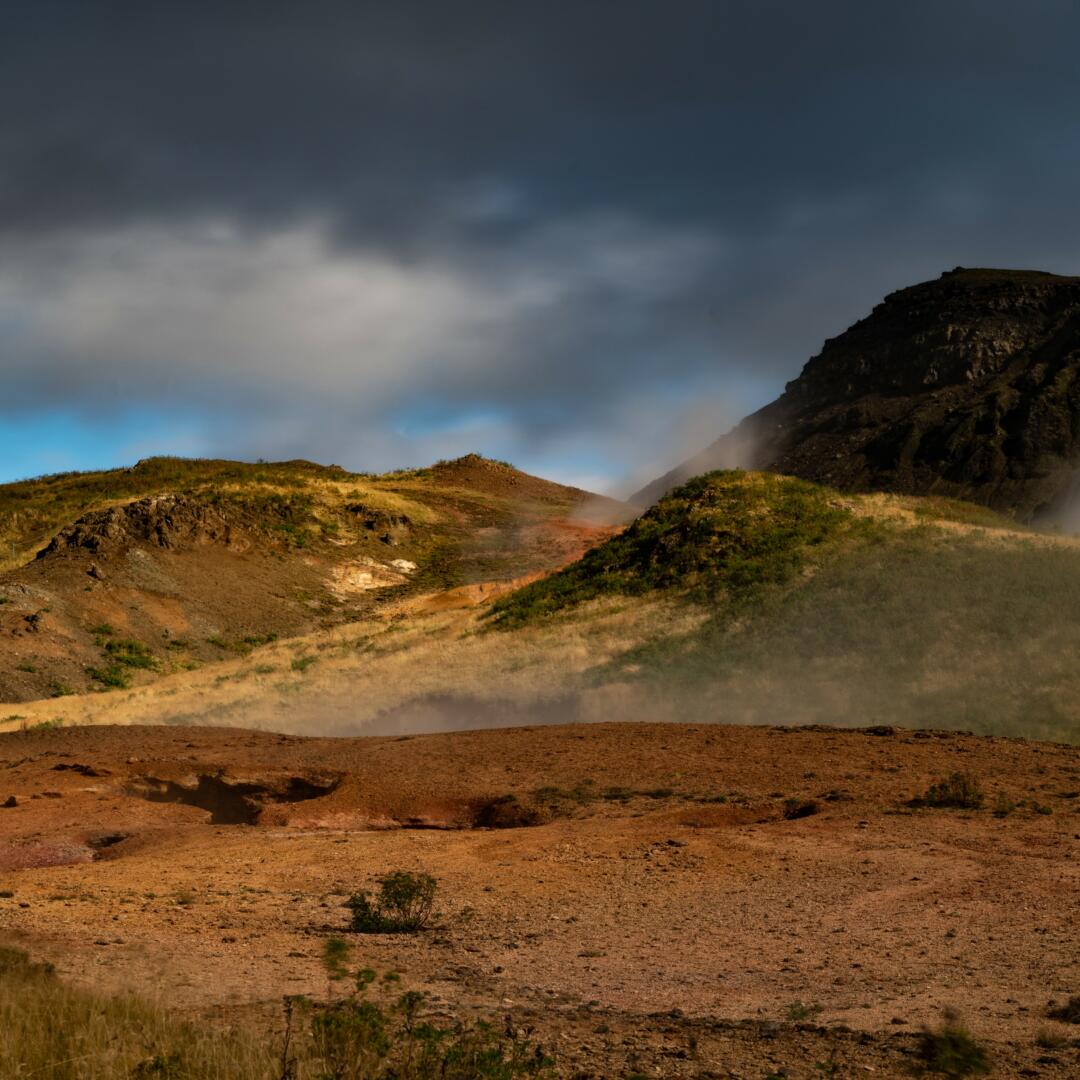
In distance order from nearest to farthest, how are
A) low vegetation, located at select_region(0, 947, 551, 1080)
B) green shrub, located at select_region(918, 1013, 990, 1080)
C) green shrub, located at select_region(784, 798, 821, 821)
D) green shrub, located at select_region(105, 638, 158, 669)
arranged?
1. low vegetation, located at select_region(0, 947, 551, 1080)
2. green shrub, located at select_region(918, 1013, 990, 1080)
3. green shrub, located at select_region(784, 798, 821, 821)
4. green shrub, located at select_region(105, 638, 158, 669)

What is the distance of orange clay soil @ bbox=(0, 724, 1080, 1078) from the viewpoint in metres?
6.35

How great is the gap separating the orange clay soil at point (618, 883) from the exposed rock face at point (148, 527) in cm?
3052

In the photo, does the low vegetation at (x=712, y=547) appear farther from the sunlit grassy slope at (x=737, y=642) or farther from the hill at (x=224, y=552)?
the hill at (x=224, y=552)

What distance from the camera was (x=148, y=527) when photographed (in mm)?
49719

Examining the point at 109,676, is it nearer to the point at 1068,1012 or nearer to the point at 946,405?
the point at 1068,1012

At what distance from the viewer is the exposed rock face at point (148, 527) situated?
157 feet

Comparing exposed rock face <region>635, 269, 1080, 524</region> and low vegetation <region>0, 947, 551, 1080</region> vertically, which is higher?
exposed rock face <region>635, 269, 1080, 524</region>

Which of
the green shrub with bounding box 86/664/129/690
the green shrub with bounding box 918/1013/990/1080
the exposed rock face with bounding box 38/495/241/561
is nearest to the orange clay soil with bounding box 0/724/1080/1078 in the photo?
the green shrub with bounding box 918/1013/990/1080

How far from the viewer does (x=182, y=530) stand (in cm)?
5062

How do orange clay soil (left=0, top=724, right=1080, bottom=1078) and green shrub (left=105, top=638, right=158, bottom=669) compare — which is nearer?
orange clay soil (left=0, top=724, right=1080, bottom=1078)

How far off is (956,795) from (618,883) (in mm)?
4820

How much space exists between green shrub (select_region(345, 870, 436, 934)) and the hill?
2719cm

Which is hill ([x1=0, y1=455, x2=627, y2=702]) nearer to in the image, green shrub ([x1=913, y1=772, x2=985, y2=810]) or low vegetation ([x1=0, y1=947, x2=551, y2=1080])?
green shrub ([x1=913, y1=772, x2=985, y2=810])

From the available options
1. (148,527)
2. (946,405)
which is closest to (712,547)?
(148,527)
